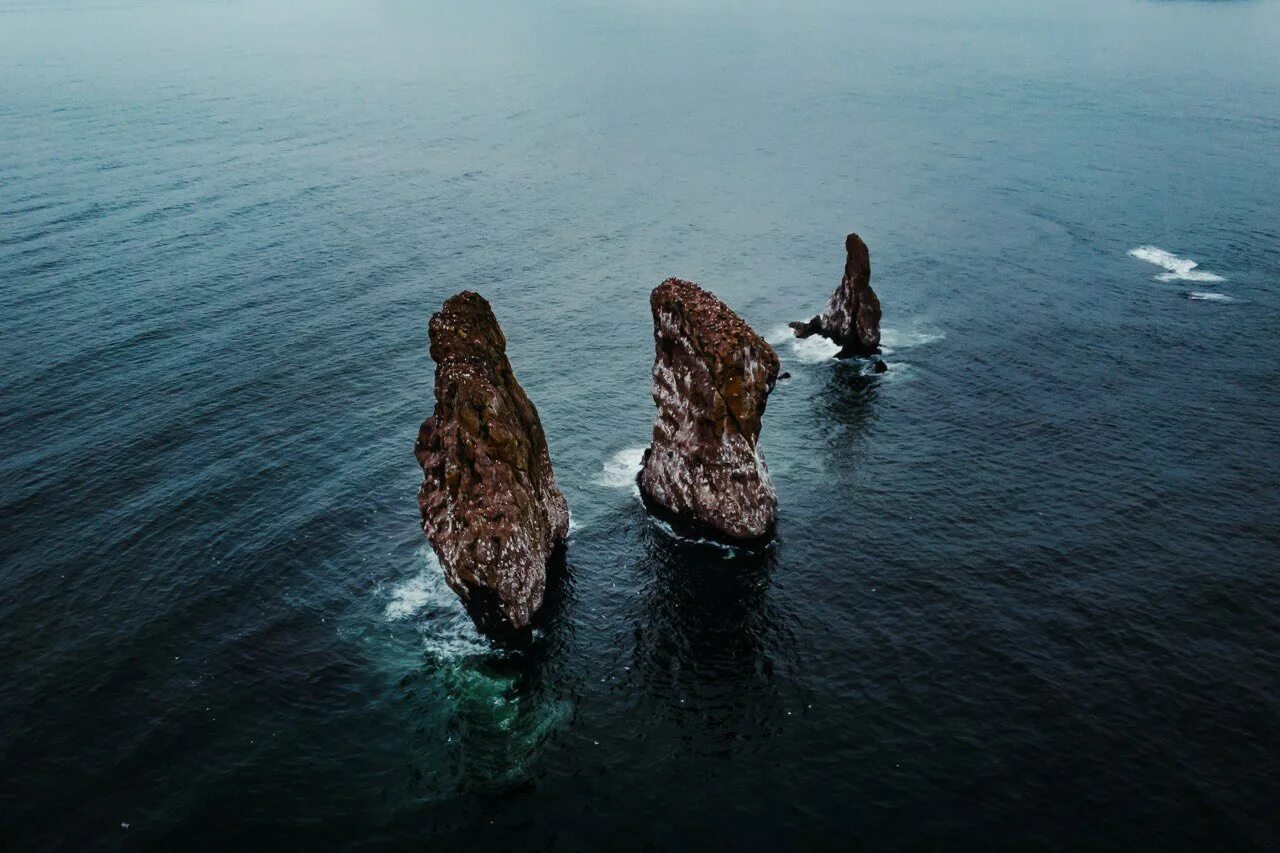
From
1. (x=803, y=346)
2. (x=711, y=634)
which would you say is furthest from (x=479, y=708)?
(x=803, y=346)

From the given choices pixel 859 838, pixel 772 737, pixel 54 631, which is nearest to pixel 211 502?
pixel 54 631

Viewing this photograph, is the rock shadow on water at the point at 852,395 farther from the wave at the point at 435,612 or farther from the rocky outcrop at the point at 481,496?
the wave at the point at 435,612

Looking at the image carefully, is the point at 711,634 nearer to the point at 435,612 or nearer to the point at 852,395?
the point at 435,612

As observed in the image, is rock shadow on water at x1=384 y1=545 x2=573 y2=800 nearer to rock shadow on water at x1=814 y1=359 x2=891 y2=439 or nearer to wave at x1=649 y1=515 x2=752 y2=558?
wave at x1=649 y1=515 x2=752 y2=558

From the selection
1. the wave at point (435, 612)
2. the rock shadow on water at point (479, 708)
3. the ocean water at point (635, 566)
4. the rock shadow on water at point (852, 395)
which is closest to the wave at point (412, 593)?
the wave at point (435, 612)

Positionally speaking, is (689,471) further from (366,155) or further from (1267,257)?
(366,155)

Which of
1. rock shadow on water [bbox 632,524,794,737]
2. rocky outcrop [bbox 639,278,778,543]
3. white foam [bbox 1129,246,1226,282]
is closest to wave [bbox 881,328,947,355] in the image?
white foam [bbox 1129,246,1226,282]
